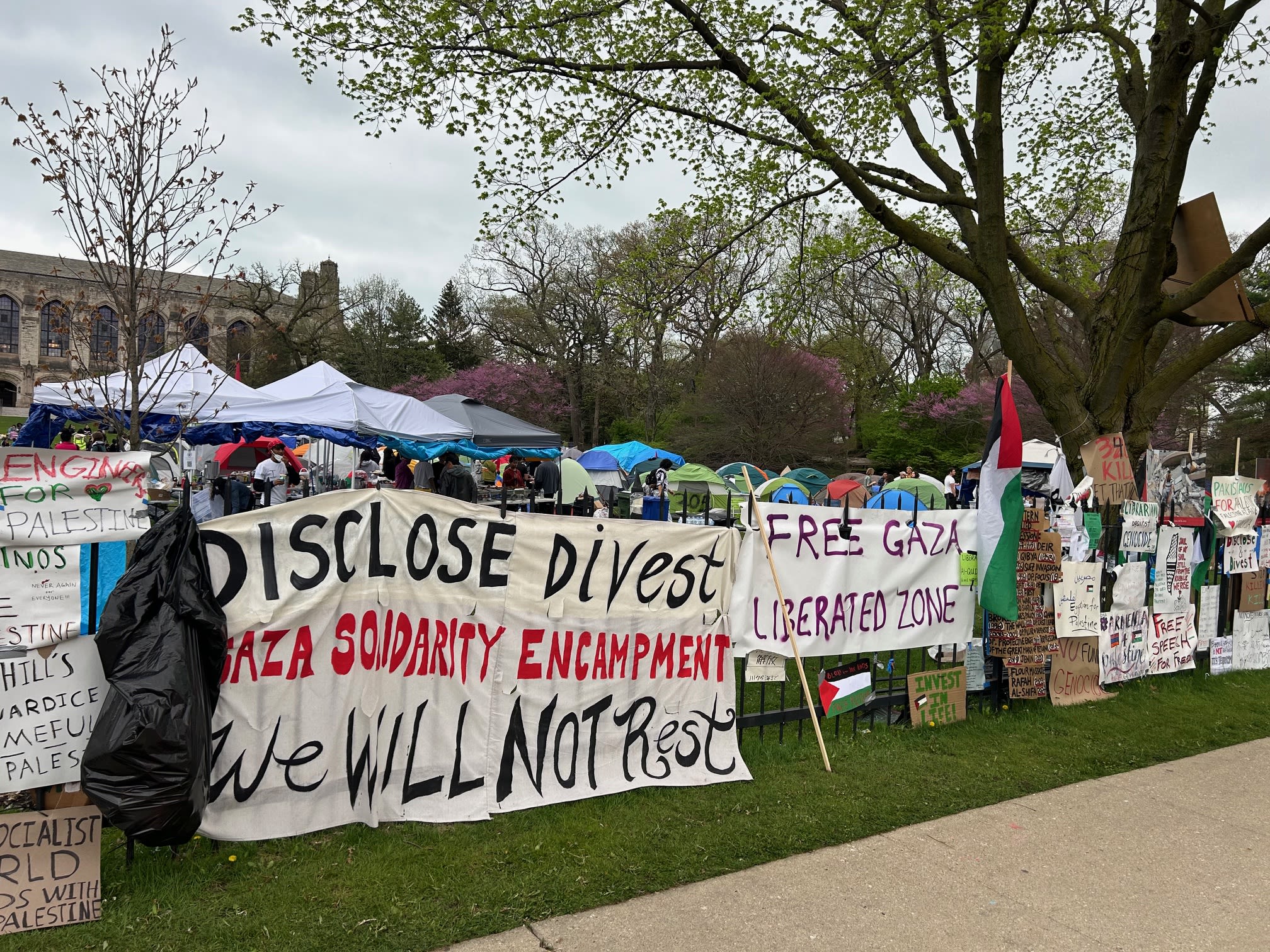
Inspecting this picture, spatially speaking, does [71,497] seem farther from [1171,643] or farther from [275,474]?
[275,474]

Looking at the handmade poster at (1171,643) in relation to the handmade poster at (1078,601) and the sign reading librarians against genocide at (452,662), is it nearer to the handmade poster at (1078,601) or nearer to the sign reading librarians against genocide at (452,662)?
the handmade poster at (1078,601)

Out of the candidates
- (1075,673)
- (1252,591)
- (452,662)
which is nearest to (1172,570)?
(1252,591)

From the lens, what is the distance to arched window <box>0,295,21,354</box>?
68000mm

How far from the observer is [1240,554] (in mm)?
8500

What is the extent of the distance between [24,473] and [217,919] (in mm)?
1988

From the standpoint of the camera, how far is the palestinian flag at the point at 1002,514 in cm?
620

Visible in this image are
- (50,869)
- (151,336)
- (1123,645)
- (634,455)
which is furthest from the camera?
(634,455)

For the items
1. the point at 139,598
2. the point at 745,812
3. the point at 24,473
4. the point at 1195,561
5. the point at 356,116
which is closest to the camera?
the point at 139,598

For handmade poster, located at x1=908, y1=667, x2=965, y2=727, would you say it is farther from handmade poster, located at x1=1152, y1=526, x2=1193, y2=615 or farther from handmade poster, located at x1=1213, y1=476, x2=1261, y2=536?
handmade poster, located at x1=1213, y1=476, x2=1261, y2=536

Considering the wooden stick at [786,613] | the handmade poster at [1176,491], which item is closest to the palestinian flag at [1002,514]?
the wooden stick at [786,613]

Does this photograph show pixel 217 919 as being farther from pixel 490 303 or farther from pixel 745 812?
pixel 490 303

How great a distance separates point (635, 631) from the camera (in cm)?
483

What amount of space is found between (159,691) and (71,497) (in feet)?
3.28

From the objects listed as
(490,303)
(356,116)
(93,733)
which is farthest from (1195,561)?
(490,303)
